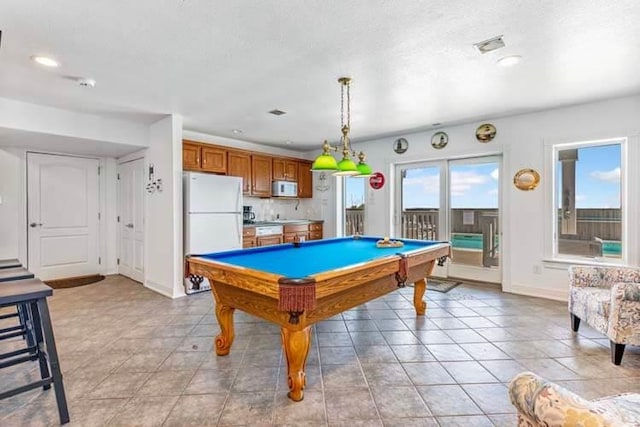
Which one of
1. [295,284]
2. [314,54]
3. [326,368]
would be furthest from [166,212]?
[295,284]

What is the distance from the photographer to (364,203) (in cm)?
598

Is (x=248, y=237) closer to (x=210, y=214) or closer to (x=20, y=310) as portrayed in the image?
(x=210, y=214)

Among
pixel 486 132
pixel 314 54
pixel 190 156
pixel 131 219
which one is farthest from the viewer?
pixel 131 219

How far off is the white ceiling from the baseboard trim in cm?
230

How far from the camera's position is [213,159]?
5.02m

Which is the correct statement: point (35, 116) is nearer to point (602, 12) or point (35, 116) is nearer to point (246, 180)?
point (246, 180)

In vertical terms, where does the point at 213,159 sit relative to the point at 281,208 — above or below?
above

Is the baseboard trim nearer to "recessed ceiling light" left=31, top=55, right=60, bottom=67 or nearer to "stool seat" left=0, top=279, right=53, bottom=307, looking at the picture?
"stool seat" left=0, top=279, right=53, bottom=307

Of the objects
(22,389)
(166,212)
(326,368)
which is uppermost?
(166,212)

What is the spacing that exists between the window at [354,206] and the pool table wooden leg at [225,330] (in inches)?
150

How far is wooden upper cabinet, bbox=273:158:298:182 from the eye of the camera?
6.01 metres

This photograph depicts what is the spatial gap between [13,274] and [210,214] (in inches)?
95.3

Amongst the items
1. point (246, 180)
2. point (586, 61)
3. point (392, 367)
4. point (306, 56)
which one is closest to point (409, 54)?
point (306, 56)

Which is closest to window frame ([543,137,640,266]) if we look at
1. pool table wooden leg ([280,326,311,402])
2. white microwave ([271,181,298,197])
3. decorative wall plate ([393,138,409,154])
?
decorative wall plate ([393,138,409,154])
